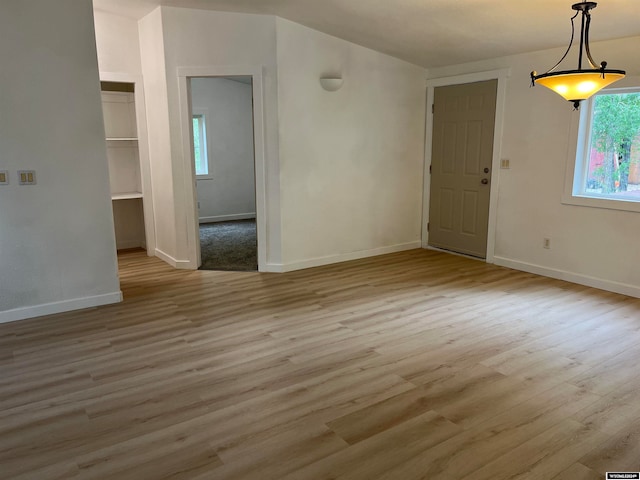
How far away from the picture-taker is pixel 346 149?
5598mm

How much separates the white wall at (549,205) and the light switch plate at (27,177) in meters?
4.65

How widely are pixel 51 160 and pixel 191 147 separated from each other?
1600 millimetres

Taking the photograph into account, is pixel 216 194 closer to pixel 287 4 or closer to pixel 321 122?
pixel 321 122

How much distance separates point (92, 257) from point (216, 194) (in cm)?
454

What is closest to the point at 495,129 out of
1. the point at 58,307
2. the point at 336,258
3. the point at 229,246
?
the point at 336,258

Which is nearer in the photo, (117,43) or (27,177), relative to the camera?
(27,177)

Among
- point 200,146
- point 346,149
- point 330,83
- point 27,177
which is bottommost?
point 27,177

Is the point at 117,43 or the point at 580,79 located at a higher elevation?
the point at 117,43

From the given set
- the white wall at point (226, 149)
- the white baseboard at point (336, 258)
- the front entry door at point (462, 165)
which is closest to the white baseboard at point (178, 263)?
the white baseboard at point (336, 258)

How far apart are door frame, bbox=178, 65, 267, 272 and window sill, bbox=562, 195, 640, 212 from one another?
3.17 m

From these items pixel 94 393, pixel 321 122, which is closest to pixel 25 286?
pixel 94 393

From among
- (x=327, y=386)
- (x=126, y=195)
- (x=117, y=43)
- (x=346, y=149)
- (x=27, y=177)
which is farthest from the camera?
(x=126, y=195)

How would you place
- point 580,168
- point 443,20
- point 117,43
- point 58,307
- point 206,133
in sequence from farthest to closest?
point 206,133 < point 117,43 < point 580,168 < point 443,20 < point 58,307

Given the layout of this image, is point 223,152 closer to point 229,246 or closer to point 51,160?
point 229,246
